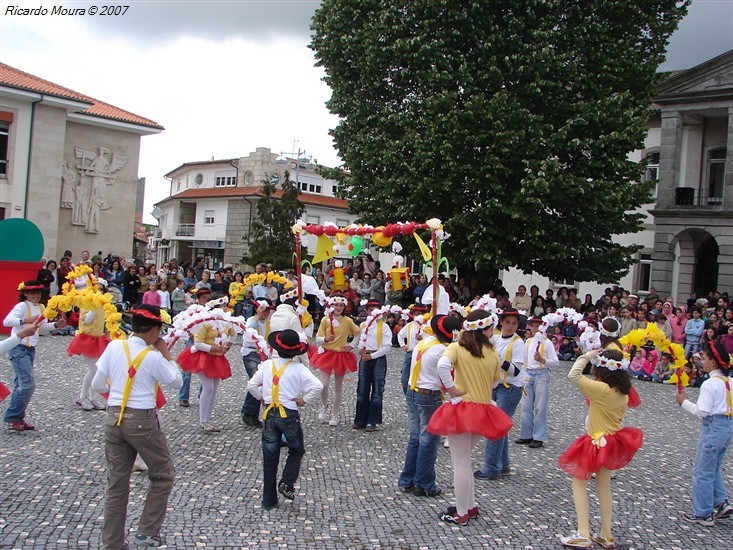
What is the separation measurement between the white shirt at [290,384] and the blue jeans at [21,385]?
380 centimetres

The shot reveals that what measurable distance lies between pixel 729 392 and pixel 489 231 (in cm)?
Result: 1359

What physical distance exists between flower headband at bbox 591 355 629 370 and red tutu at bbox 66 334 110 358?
22.6 feet

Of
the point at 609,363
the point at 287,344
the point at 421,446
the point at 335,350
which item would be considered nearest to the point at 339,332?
the point at 335,350

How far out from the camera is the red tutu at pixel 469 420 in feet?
22.1

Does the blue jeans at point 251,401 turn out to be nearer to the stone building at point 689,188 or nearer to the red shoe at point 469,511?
the red shoe at point 469,511

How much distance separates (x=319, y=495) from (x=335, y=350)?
3615mm

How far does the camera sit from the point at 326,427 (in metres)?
10.5

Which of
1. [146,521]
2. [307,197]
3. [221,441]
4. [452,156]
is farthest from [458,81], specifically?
[307,197]

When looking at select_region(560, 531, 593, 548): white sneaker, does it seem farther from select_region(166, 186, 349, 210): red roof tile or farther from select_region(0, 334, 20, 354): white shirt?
select_region(166, 186, 349, 210): red roof tile

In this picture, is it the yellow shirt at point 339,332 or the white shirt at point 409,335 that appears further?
the yellow shirt at point 339,332

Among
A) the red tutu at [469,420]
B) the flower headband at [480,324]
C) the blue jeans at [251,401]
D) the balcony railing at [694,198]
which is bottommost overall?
the blue jeans at [251,401]

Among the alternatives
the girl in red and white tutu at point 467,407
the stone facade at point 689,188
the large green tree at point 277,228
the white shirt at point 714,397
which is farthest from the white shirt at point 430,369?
the large green tree at point 277,228

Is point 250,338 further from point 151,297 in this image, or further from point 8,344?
point 151,297

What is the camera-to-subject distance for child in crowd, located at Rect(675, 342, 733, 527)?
7.23 m
